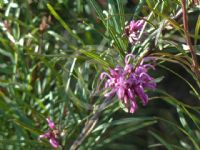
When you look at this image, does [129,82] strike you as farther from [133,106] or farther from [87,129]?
[87,129]

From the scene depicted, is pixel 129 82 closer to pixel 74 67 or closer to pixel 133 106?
pixel 133 106

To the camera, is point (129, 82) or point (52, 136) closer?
point (129, 82)

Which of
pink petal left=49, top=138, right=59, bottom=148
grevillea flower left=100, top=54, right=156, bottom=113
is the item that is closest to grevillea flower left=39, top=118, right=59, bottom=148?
pink petal left=49, top=138, right=59, bottom=148

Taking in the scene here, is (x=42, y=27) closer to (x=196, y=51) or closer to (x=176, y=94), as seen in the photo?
(x=196, y=51)

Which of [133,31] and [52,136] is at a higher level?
[133,31]

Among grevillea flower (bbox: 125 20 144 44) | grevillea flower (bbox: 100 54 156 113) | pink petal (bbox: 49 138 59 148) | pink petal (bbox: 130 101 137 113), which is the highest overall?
grevillea flower (bbox: 125 20 144 44)

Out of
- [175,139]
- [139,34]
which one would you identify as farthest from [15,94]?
[175,139]

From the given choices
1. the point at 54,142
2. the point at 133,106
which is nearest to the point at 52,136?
the point at 54,142

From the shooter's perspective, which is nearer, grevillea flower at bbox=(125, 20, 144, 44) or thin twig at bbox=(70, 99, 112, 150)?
grevillea flower at bbox=(125, 20, 144, 44)

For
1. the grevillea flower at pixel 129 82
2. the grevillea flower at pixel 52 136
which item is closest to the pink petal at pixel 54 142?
the grevillea flower at pixel 52 136

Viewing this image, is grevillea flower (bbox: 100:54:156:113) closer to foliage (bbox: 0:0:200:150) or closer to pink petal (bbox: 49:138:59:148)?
foliage (bbox: 0:0:200:150)

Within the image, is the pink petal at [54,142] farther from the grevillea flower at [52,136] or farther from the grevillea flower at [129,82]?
the grevillea flower at [129,82]

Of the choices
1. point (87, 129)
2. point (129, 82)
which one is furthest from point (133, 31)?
point (87, 129)
